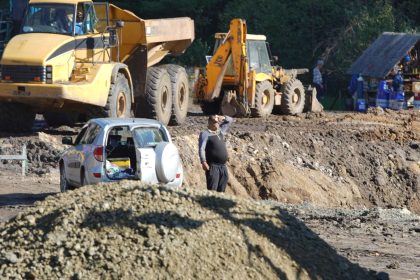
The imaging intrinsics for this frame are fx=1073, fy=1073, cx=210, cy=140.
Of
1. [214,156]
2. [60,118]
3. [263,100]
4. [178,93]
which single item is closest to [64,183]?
[214,156]

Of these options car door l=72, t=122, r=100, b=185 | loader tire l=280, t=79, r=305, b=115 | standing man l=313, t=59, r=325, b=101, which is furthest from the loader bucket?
car door l=72, t=122, r=100, b=185

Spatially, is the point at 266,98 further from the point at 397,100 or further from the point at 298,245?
the point at 298,245

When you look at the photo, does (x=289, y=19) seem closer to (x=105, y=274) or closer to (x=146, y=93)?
(x=146, y=93)

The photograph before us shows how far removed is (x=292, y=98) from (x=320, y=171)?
731 centimetres

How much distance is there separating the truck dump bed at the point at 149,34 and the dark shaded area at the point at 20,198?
741 centimetres

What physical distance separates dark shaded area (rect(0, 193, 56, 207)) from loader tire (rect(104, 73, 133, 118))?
15.2 feet

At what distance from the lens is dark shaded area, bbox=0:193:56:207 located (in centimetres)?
1798

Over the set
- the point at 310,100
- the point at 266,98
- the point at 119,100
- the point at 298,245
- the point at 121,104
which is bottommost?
the point at 310,100

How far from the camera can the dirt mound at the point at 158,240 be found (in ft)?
33.8

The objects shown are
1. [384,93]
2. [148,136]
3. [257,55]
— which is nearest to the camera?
→ [148,136]

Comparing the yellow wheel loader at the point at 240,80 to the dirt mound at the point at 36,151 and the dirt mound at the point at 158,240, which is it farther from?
the dirt mound at the point at 158,240

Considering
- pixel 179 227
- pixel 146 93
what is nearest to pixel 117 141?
pixel 179 227

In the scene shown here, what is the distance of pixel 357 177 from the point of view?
88.4 feet

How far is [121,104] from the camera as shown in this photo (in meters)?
24.2
